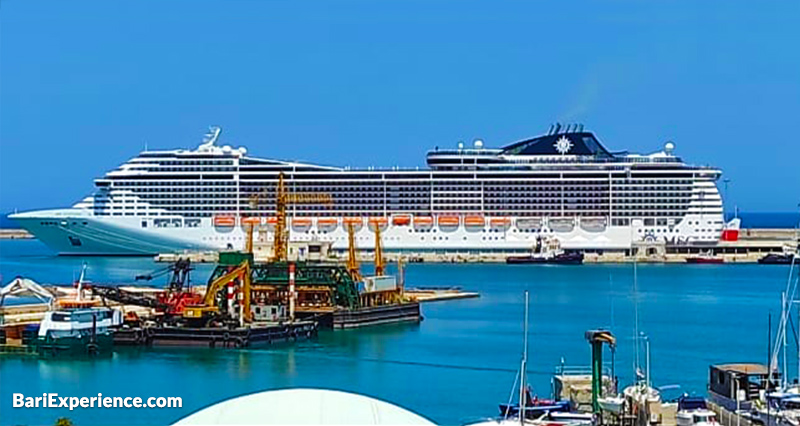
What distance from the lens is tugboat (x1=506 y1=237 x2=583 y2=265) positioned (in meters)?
53.3

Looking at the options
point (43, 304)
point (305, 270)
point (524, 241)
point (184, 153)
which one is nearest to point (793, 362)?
point (305, 270)

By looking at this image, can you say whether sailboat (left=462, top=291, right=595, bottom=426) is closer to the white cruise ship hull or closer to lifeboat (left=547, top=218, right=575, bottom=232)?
the white cruise ship hull

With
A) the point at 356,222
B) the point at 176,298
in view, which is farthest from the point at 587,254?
the point at 176,298

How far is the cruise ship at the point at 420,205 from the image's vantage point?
55.5m

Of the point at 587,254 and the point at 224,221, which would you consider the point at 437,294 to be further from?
the point at 224,221

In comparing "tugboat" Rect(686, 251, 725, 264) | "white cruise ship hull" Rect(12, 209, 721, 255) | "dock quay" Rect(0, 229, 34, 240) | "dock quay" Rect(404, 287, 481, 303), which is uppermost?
"dock quay" Rect(0, 229, 34, 240)

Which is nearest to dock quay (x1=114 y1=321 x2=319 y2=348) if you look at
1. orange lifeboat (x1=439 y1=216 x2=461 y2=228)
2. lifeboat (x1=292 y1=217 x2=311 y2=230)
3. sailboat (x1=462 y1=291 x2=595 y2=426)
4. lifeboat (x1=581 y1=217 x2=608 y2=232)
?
sailboat (x1=462 y1=291 x2=595 y2=426)

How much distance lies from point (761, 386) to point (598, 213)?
41.4 m

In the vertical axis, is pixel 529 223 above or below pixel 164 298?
above

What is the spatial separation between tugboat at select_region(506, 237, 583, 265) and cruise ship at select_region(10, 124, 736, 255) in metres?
0.47

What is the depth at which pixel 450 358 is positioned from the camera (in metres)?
25.4

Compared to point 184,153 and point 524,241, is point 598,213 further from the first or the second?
point 184,153

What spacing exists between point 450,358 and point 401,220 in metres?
30.1

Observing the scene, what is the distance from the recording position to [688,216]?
5628 cm
